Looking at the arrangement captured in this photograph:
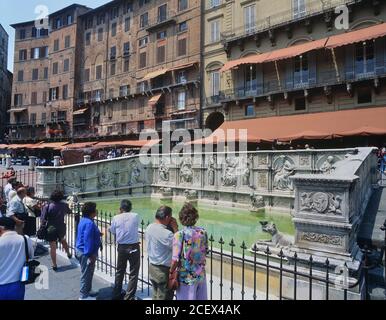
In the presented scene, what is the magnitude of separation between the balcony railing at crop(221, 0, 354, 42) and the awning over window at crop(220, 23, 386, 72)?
A: 73.5 inches

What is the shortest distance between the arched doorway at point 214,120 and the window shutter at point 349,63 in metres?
11.4

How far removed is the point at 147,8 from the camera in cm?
3712

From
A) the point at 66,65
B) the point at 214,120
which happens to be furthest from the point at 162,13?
the point at 66,65

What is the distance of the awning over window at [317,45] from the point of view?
18422 millimetres

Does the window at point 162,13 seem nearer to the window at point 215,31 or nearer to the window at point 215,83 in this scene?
the window at point 215,31

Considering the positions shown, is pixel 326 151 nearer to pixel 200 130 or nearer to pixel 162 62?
pixel 200 130

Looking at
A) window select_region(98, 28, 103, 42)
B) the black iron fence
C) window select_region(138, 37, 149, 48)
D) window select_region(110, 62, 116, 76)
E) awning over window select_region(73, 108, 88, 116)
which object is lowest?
the black iron fence

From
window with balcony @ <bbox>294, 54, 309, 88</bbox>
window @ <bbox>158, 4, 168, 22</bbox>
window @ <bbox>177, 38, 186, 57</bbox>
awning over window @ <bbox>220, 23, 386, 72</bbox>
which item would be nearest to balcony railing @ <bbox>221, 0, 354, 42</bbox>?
awning over window @ <bbox>220, 23, 386, 72</bbox>

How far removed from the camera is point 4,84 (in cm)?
5731

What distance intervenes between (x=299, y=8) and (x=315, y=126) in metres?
9.21

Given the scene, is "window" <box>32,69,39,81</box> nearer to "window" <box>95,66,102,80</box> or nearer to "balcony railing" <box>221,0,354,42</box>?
"window" <box>95,66,102,80</box>

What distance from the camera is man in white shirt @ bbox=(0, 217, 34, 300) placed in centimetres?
369

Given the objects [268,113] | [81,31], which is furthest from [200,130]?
[81,31]

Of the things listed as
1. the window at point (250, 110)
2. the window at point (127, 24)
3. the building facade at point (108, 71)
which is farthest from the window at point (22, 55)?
the window at point (250, 110)
